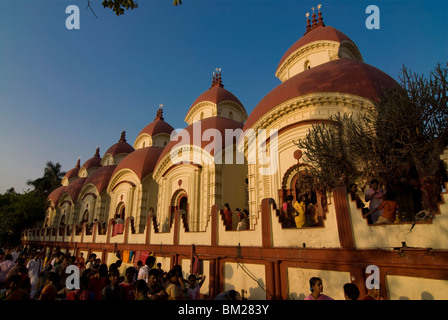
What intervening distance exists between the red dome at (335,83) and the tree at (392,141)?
3.13 feet

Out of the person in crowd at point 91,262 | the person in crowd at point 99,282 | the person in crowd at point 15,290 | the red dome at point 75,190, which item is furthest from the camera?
the red dome at point 75,190

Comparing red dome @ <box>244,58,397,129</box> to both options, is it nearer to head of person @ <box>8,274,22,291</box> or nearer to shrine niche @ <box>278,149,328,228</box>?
shrine niche @ <box>278,149,328,228</box>

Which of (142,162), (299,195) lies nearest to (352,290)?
(299,195)

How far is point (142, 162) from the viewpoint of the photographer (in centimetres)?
1989

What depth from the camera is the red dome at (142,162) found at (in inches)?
770

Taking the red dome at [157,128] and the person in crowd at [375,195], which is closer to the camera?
the person in crowd at [375,195]

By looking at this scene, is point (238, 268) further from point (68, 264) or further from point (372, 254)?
point (68, 264)

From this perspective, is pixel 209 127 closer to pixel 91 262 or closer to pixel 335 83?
pixel 335 83

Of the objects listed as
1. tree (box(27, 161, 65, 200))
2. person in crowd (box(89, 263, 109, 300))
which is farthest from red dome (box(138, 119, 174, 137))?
tree (box(27, 161, 65, 200))

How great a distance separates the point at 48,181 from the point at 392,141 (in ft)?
179

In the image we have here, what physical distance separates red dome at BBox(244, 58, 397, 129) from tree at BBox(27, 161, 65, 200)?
4784 cm

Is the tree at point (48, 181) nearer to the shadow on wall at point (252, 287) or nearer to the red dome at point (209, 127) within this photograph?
the red dome at point (209, 127)

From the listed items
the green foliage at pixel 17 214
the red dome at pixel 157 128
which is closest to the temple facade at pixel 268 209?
the red dome at pixel 157 128
